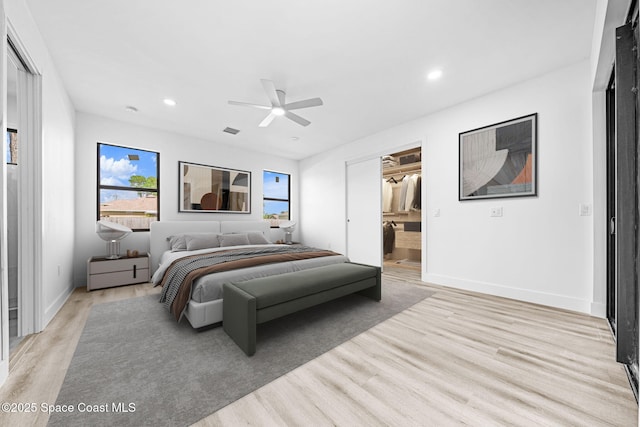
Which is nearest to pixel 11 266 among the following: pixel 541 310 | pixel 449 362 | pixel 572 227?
pixel 449 362

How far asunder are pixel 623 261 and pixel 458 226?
6.63ft

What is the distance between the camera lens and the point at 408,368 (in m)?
1.64

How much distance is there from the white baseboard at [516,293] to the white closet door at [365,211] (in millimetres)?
1245

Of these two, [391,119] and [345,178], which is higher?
[391,119]

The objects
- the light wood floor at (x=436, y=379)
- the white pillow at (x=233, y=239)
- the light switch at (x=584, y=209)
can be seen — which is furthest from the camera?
the white pillow at (x=233, y=239)

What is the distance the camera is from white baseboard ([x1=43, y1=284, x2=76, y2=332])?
226 centimetres

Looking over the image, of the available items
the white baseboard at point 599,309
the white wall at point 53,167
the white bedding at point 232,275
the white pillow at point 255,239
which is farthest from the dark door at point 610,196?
the white wall at point 53,167

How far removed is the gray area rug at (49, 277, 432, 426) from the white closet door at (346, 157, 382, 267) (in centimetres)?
212

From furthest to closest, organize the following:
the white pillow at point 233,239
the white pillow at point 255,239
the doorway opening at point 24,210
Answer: the white pillow at point 255,239 < the white pillow at point 233,239 < the doorway opening at point 24,210

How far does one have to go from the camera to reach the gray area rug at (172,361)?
1.29m

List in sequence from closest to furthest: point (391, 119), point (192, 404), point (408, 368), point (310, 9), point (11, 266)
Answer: point (192, 404) → point (408, 368) → point (310, 9) → point (11, 266) → point (391, 119)

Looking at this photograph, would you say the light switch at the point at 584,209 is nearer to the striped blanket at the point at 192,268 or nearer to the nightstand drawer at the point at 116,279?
the striped blanket at the point at 192,268

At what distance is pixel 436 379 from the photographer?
1527 mm

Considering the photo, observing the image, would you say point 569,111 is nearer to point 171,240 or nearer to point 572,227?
point 572,227
